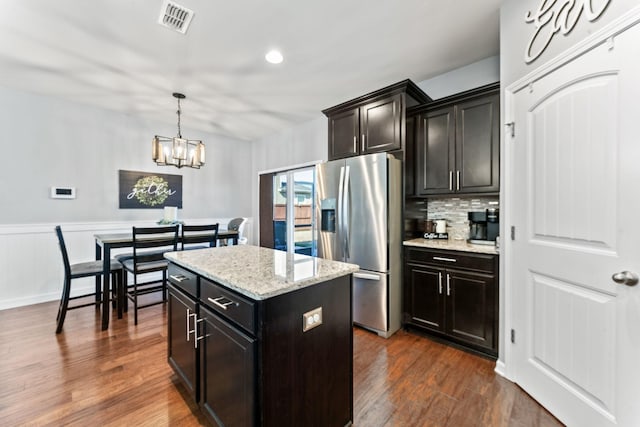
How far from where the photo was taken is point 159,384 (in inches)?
75.0

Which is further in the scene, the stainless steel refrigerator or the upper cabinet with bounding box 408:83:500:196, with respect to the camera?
the stainless steel refrigerator

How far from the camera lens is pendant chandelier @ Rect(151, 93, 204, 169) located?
3.15 metres

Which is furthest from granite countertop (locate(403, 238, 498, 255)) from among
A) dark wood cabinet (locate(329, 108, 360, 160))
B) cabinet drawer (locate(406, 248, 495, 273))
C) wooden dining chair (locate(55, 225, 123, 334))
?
wooden dining chair (locate(55, 225, 123, 334))

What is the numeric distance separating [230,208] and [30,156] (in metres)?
2.82

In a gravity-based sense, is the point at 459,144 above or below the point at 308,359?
above

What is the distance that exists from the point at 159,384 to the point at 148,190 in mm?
3350

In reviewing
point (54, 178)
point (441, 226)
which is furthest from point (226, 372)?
point (54, 178)

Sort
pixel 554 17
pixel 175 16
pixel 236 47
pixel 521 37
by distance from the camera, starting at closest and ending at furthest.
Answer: pixel 554 17, pixel 521 37, pixel 175 16, pixel 236 47

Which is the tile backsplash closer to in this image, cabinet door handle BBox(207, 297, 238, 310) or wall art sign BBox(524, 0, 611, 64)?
wall art sign BBox(524, 0, 611, 64)

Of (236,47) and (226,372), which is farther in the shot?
(236,47)

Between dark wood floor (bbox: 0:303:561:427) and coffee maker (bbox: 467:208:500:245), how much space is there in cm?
105

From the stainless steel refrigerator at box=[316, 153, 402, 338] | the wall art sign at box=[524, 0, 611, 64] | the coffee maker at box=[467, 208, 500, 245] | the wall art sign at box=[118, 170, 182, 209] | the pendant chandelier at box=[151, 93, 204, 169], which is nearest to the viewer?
the wall art sign at box=[524, 0, 611, 64]

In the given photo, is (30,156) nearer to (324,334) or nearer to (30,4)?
(30,4)

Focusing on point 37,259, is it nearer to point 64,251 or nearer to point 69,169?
point 69,169
